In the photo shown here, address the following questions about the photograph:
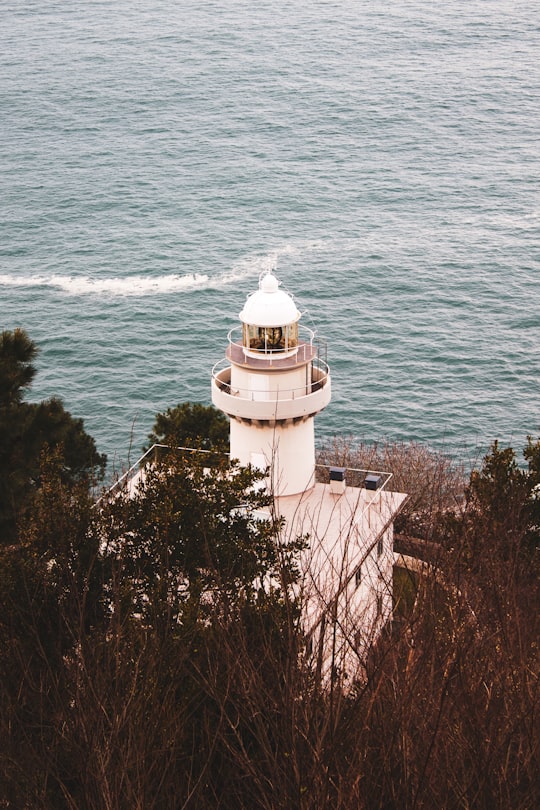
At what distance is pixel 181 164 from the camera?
410 feet

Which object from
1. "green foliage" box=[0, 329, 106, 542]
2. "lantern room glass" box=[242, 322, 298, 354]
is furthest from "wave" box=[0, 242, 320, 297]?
"green foliage" box=[0, 329, 106, 542]

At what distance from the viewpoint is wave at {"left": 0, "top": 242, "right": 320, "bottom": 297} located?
309 ft

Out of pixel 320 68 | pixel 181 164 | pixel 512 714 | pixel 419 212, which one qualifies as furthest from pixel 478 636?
pixel 320 68

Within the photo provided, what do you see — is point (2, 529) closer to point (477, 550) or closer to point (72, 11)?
point (477, 550)

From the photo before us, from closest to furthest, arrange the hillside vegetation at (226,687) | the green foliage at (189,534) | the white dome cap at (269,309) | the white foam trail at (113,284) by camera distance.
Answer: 1. the hillside vegetation at (226,687)
2. the green foliage at (189,534)
3. the white dome cap at (269,309)
4. the white foam trail at (113,284)

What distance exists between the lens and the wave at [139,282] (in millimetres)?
94125

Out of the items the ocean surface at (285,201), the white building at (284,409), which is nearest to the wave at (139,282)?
the ocean surface at (285,201)

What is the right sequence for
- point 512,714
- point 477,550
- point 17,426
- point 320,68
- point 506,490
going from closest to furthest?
point 512,714
point 477,550
point 17,426
point 506,490
point 320,68

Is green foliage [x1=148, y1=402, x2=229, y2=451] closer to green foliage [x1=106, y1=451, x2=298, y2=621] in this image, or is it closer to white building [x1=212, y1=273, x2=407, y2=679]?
white building [x1=212, y1=273, x2=407, y2=679]

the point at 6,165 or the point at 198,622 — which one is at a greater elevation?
the point at 198,622

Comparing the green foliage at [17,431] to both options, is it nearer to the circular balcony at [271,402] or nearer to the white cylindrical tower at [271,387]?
the circular balcony at [271,402]

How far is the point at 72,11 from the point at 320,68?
57.1m

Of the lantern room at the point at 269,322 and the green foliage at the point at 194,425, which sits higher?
the lantern room at the point at 269,322

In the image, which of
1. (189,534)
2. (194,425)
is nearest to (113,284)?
(194,425)
